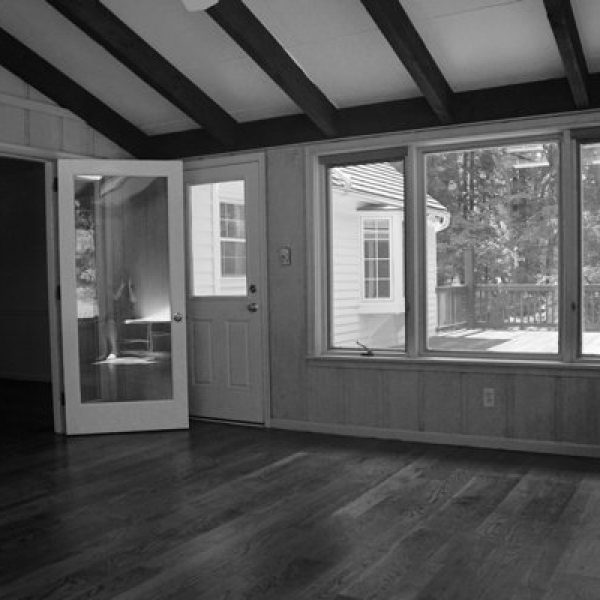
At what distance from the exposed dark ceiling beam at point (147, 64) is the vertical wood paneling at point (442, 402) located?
2369 mm

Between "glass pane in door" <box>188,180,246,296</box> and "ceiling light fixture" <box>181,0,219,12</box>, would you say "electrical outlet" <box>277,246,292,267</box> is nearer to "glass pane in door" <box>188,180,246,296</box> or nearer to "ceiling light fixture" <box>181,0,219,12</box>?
"glass pane in door" <box>188,180,246,296</box>

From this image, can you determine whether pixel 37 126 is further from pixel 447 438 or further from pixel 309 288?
pixel 447 438

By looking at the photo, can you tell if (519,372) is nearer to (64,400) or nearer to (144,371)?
(144,371)

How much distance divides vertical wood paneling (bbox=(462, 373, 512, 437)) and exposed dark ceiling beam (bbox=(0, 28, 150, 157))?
3.26 meters

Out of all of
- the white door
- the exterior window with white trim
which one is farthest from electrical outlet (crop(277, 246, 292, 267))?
the exterior window with white trim

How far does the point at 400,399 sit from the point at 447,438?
0.42 meters

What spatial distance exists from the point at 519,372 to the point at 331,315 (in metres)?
1.46

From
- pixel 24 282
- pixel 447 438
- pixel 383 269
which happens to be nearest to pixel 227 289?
pixel 383 269

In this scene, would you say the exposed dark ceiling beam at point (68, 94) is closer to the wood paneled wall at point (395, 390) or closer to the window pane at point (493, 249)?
the wood paneled wall at point (395, 390)

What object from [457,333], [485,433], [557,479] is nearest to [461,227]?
[457,333]

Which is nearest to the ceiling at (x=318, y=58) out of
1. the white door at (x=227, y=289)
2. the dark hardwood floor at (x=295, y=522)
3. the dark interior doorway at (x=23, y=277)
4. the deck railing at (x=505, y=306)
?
the white door at (x=227, y=289)

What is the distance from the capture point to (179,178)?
18.8 feet

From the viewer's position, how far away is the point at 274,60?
4.61m

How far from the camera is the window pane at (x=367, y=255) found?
5.31 meters
